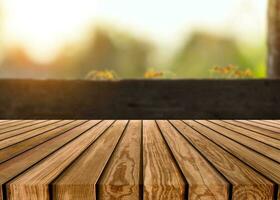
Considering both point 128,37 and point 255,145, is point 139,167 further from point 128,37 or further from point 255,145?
point 128,37

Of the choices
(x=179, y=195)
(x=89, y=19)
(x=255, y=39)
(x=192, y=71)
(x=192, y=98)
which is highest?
(x=89, y=19)

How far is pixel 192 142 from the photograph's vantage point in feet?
4.29

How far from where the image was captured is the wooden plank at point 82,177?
74cm

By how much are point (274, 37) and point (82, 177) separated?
13.3ft

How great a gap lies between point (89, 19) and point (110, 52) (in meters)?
1.04

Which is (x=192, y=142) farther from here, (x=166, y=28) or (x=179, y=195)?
(x=166, y=28)

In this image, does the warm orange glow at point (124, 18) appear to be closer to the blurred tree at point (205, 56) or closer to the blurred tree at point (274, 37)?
the blurred tree at point (205, 56)

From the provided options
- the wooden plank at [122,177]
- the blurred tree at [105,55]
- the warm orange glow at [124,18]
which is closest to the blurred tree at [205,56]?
the warm orange glow at [124,18]

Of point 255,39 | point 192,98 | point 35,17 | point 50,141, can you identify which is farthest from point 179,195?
point 255,39

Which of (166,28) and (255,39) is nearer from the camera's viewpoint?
(255,39)

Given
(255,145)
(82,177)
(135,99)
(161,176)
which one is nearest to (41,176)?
(82,177)

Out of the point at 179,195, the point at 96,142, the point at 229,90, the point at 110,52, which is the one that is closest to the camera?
the point at 179,195

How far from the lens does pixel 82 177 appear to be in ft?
2.59

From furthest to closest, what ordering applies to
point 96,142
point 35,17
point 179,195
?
point 35,17 → point 96,142 → point 179,195
